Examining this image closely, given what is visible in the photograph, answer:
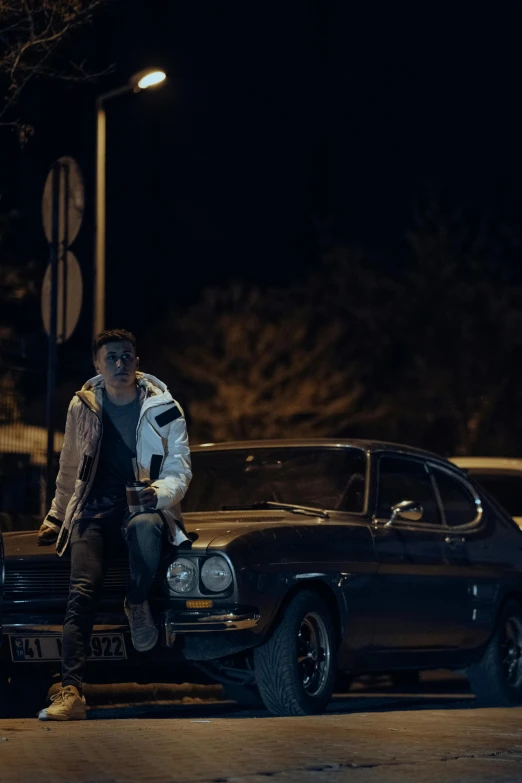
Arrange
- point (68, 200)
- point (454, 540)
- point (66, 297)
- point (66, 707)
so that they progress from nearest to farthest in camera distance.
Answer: point (66, 707), point (454, 540), point (66, 297), point (68, 200)

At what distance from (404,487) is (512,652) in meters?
1.50

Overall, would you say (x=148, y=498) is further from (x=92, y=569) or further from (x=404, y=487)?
(x=404, y=487)

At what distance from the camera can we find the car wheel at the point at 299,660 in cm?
848

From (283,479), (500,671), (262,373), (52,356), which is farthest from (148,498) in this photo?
(262,373)

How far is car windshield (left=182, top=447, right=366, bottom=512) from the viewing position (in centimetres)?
972

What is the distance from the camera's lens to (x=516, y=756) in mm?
6809

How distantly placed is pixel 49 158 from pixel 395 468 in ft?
56.8

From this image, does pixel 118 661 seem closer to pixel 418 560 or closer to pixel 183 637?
pixel 183 637

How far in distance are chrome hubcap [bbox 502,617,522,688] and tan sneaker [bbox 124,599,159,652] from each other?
3.18 m

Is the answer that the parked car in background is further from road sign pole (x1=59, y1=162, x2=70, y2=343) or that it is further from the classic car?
the classic car

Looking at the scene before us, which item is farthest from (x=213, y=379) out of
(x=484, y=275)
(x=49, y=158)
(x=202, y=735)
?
(x=202, y=735)

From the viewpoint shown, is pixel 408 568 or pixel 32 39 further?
pixel 32 39

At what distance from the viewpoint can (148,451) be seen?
27.7 feet

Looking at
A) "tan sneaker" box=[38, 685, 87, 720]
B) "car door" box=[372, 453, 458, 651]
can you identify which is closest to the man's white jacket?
"tan sneaker" box=[38, 685, 87, 720]
